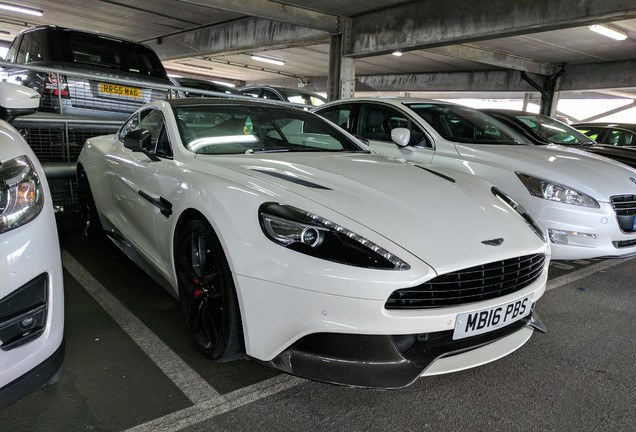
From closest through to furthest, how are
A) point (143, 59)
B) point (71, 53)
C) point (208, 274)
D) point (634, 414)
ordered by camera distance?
point (634, 414)
point (208, 274)
point (71, 53)
point (143, 59)

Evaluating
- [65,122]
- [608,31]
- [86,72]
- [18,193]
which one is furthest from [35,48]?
[608,31]

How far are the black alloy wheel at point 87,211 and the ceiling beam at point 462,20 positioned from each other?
282 inches

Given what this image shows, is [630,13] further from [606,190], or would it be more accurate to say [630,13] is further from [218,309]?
[218,309]

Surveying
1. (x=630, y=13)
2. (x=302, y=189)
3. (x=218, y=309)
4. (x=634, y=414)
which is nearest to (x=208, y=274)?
(x=218, y=309)

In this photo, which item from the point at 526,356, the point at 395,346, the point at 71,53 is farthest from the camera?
the point at 71,53

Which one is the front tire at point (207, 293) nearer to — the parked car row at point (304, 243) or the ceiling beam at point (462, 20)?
the parked car row at point (304, 243)

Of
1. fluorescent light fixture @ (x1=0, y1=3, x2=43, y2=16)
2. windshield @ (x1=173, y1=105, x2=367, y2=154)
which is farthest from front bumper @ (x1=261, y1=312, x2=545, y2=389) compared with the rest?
fluorescent light fixture @ (x1=0, y1=3, x2=43, y2=16)

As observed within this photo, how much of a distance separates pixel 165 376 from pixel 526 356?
71.5 inches

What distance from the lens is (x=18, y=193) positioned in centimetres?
147

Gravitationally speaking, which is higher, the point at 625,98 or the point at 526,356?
the point at 625,98

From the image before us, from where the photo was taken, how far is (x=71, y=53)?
5.66 m

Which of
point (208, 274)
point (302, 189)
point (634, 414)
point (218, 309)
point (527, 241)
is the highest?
point (302, 189)

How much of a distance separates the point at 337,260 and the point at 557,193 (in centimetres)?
248

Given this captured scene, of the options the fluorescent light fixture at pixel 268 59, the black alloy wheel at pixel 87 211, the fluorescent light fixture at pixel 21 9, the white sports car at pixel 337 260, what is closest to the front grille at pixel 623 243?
the white sports car at pixel 337 260
